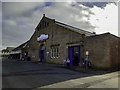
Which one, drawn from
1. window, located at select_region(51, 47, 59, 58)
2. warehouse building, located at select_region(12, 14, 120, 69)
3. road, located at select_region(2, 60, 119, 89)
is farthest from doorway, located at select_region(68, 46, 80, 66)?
road, located at select_region(2, 60, 119, 89)

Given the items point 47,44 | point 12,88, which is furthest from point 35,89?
point 47,44

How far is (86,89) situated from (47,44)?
32841 mm

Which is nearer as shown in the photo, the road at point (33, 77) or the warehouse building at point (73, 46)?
the road at point (33, 77)

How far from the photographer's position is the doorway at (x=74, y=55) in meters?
33.7

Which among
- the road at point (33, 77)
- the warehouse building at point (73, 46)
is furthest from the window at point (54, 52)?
the road at point (33, 77)

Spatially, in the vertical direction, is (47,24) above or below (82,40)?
above

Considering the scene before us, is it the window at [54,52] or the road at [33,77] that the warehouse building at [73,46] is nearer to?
the window at [54,52]

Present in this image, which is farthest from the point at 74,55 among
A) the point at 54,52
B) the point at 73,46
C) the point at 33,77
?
the point at 33,77

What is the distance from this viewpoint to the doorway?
33656mm

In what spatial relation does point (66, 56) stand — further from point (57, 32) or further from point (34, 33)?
point (34, 33)

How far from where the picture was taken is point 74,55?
3466 centimetres

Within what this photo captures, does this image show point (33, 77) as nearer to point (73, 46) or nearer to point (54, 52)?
point (73, 46)

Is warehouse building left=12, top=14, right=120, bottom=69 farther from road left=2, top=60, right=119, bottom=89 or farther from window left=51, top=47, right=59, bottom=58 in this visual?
road left=2, top=60, right=119, bottom=89

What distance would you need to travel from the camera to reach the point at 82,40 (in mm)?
32625
